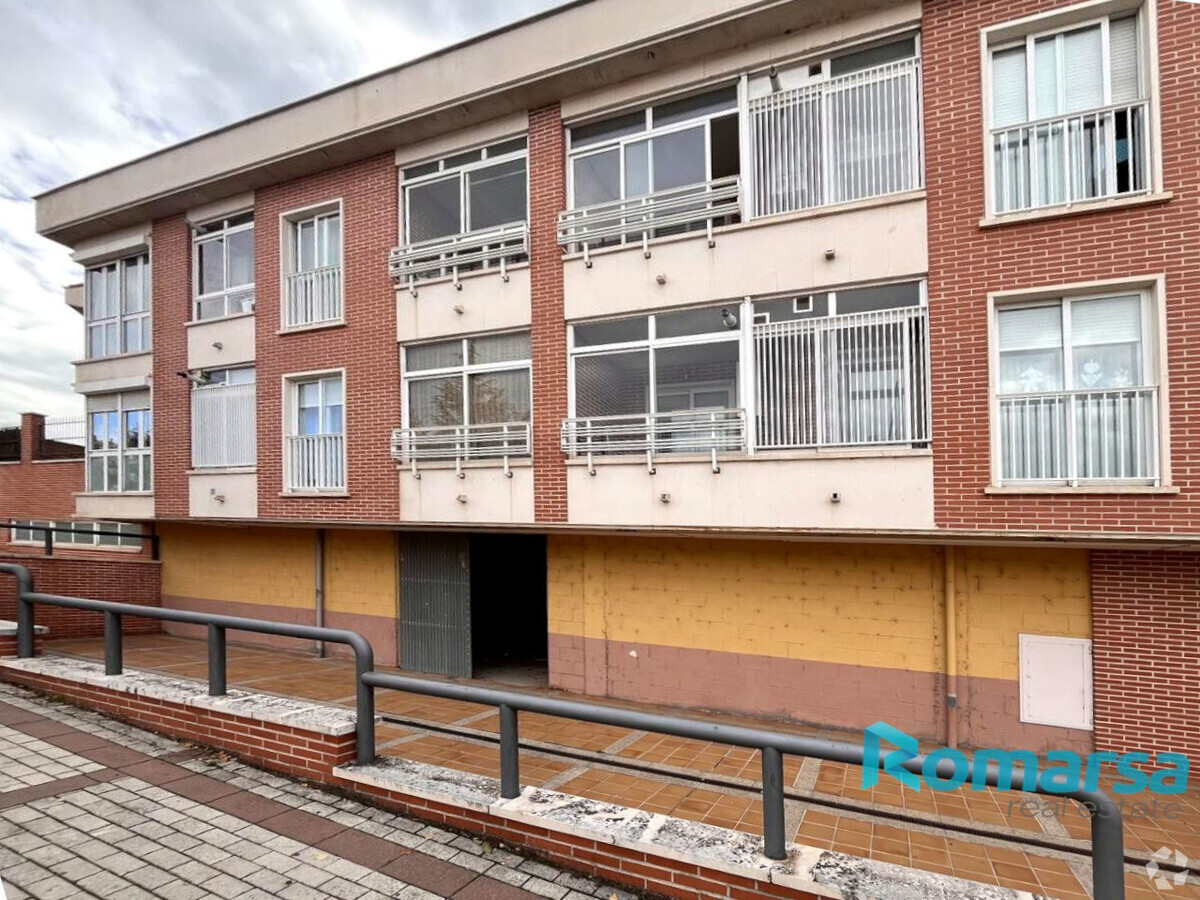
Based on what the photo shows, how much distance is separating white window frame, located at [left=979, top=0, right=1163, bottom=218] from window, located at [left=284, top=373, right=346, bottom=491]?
30.8ft

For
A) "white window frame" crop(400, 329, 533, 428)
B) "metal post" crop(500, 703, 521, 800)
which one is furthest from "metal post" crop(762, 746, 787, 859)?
"white window frame" crop(400, 329, 533, 428)

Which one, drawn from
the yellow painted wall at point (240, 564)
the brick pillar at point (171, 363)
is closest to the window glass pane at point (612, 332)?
the yellow painted wall at point (240, 564)

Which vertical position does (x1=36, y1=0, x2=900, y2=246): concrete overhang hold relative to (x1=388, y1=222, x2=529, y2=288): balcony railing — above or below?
above

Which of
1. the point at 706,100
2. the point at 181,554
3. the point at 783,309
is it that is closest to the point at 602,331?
the point at 783,309

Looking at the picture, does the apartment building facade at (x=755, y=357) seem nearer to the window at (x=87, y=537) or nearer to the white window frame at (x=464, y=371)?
the white window frame at (x=464, y=371)

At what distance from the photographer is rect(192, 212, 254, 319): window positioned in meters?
11.6

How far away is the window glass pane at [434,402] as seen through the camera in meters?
9.56

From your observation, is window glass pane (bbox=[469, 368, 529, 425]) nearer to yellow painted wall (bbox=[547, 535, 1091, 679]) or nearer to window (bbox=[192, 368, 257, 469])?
yellow painted wall (bbox=[547, 535, 1091, 679])

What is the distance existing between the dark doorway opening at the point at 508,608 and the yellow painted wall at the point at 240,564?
3.07 m

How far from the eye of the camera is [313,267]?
11.0 metres

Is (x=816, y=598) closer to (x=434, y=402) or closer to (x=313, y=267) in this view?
(x=434, y=402)

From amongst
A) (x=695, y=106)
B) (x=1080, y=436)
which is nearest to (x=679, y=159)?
(x=695, y=106)

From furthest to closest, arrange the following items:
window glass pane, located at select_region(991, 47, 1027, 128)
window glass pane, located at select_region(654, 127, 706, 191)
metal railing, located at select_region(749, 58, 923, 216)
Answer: window glass pane, located at select_region(654, 127, 706, 191) < metal railing, located at select_region(749, 58, 923, 216) < window glass pane, located at select_region(991, 47, 1027, 128)

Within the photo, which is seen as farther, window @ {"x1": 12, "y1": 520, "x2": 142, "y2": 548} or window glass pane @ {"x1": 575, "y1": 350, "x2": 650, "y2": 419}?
window @ {"x1": 12, "y1": 520, "x2": 142, "y2": 548}
